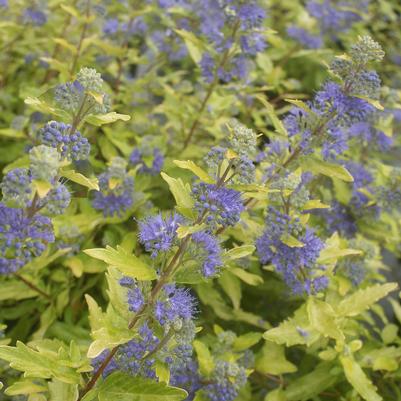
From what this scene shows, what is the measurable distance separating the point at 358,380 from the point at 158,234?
1.32 m

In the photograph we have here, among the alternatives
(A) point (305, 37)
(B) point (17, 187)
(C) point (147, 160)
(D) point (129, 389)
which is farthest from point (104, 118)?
(A) point (305, 37)

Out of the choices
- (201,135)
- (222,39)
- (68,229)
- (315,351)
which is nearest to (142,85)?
(201,135)

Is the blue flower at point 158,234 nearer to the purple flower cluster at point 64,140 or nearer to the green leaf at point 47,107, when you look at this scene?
the purple flower cluster at point 64,140

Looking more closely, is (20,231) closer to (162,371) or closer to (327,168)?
(162,371)

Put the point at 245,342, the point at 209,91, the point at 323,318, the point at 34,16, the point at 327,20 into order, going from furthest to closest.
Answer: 1. the point at 327,20
2. the point at 34,16
3. the point at 209,91
4. the point at 245,342
5. the point at 323,318

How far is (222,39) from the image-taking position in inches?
131

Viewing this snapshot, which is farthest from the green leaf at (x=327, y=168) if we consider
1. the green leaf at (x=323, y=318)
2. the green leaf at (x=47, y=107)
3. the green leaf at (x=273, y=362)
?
the green leaf at (x=47, y=107)

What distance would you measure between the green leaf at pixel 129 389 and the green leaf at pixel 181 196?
1.98 feet

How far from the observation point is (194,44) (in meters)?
3.35

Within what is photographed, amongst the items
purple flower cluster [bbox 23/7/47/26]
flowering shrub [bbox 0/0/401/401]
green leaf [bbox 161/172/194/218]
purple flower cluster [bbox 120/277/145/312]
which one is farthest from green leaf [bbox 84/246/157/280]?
purple flower cluster [bbox 23/7/47/26]

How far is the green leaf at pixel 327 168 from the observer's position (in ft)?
7.96

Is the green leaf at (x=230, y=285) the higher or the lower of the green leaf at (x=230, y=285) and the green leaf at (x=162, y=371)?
the lower

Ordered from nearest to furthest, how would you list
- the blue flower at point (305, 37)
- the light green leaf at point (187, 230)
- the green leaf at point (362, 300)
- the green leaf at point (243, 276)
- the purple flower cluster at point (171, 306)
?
1. the light green leaf at point (187, 230)
2. the purple flower cluster at point (171, 306)
3. the green leaf at point (362, 300)
4. the green leaf at point (243, 276)
5. the blue flower at point (305, 37)

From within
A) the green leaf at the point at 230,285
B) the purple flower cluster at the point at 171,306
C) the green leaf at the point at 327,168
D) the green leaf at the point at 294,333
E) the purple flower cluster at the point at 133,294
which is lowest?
the green leaf at the point at 230,285
